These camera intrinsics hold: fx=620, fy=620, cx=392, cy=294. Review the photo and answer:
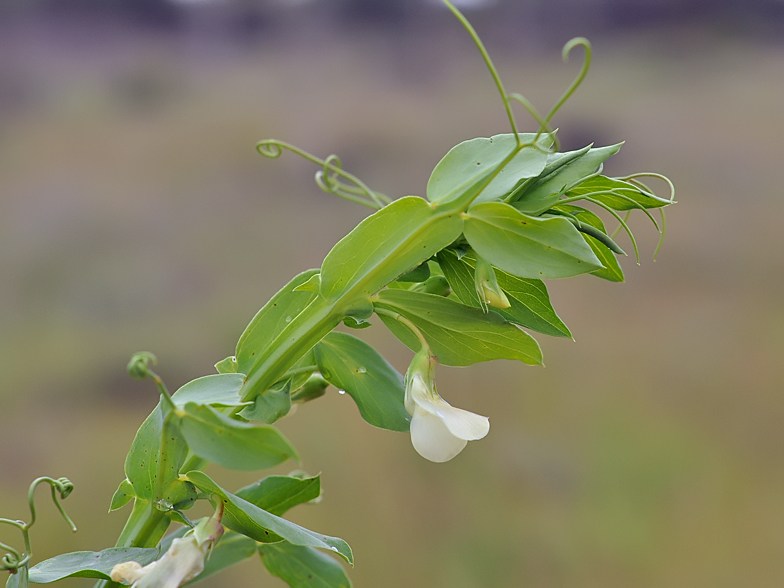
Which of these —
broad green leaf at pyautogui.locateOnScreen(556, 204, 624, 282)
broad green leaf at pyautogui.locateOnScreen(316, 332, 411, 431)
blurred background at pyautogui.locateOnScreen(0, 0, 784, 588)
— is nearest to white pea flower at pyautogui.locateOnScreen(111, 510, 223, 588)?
broad green leaf at pyautogui.locateOnScreen(316, 332, 411, 431)

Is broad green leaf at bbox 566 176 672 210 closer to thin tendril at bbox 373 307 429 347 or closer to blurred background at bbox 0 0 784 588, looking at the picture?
thin tendril at bbox 373 307 429 347

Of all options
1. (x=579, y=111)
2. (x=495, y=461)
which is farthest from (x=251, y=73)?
(x=495, y=461)

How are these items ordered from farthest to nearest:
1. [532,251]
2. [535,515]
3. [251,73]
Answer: [251,73], [535,515], [532,251]

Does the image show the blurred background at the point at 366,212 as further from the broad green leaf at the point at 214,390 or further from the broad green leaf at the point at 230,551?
the broad green leaf at the point at 214,390

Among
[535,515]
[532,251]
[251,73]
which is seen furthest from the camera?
[251,73]

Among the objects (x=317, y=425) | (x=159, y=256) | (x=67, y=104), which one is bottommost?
(x=317, y=425)

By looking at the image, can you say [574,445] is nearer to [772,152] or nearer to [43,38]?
[772,152]

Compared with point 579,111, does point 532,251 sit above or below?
above

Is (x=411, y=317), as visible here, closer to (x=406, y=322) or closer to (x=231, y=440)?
(x=406, y=322)
